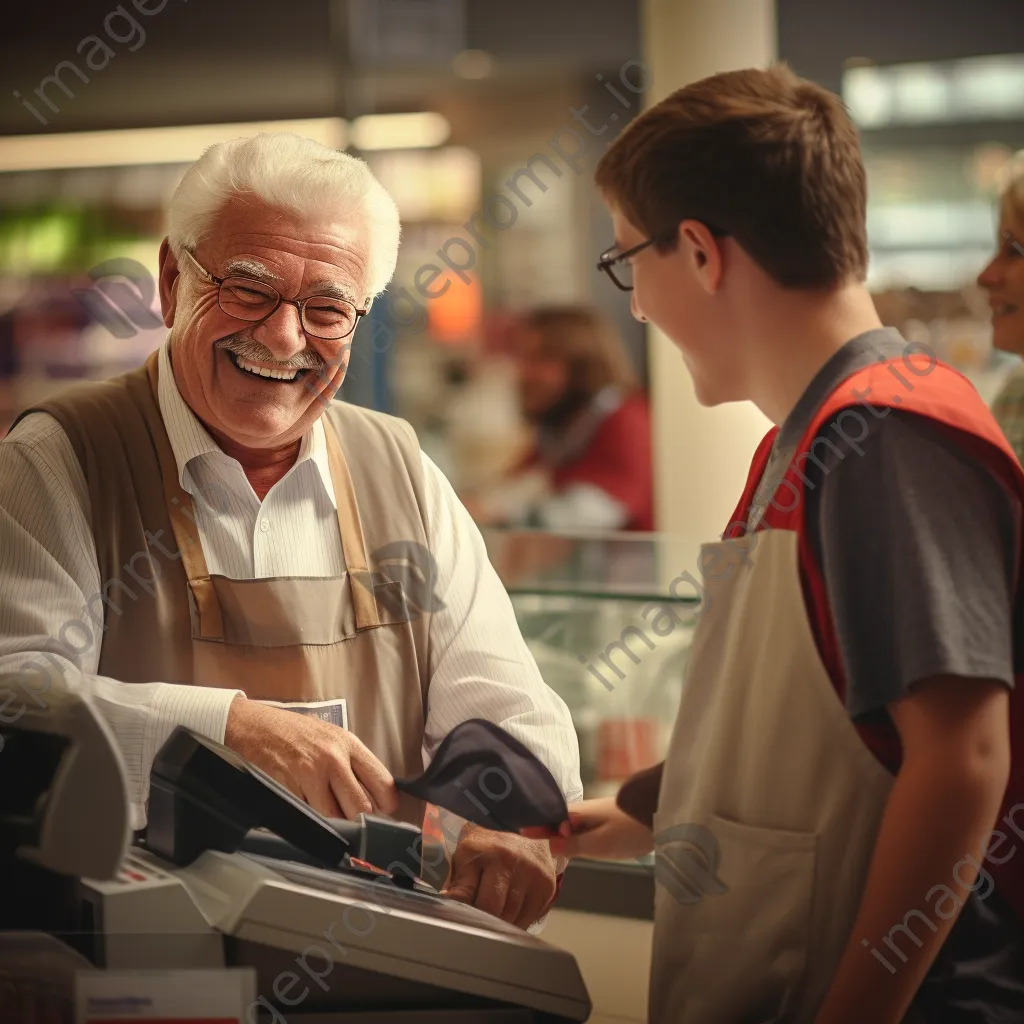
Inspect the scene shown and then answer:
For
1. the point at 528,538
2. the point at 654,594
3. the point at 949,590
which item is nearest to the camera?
the point at 949,590

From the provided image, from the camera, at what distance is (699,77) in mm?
2613

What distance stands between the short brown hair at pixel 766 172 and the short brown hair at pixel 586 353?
373 centimetres

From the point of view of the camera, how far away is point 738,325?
123 centimetres

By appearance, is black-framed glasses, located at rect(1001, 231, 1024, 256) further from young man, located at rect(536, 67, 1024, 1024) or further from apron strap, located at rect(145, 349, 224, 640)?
apron strap, located at rect(145, 349, 224, 640)

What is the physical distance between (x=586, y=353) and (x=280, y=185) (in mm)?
3618

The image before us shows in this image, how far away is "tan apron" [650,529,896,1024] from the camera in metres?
1.16

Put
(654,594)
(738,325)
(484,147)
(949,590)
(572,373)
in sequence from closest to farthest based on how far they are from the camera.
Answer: (949,590) < (738,325) < (654,594) < (572,373) < (484,147)

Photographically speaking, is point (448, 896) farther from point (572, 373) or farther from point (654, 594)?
point (572, 373)

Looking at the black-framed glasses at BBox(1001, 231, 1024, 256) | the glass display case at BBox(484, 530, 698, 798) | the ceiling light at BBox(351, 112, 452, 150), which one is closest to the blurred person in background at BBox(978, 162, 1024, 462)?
the black-framed glasses at BBox(1001, 231, 1024, 256)

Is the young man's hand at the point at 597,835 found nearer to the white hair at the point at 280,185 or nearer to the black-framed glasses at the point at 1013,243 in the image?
the white hair at the point at 280,185

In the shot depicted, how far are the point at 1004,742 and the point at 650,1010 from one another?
18.8 inches

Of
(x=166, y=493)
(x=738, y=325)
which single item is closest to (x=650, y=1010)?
(x=738, y=325)

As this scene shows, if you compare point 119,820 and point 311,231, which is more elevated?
point 311,231

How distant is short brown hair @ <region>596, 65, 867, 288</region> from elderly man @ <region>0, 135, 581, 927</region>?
46 centimetres
